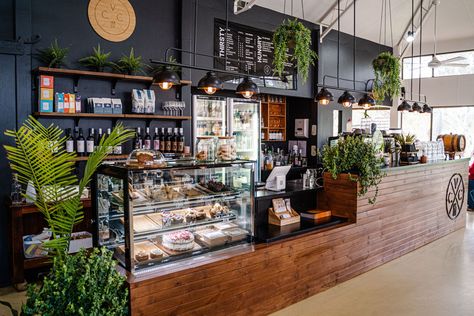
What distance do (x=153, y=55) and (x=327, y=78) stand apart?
405cm

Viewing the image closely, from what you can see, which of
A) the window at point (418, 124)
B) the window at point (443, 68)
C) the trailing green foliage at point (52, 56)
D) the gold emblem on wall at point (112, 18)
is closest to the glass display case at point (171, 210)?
the trailing green foliage at point (52, 56)

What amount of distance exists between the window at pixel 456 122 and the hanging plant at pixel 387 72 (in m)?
5.15

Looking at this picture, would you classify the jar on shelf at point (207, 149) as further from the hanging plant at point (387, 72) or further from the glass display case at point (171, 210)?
the hanging plant at point (387, 72)

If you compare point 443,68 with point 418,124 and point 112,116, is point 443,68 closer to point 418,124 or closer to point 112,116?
point 418,124

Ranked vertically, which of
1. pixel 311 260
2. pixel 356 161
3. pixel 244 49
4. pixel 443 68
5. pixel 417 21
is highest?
pixel 417 21

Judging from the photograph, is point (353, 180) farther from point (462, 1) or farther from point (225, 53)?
point (462, 1)

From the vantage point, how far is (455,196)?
6.81 meters

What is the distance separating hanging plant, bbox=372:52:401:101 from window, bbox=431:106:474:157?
5.15 meters

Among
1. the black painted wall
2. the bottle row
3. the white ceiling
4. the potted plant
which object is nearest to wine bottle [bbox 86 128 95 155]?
the bottle row

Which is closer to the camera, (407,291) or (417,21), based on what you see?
(407,291)

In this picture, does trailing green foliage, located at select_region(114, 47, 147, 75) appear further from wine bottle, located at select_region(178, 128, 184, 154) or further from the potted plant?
the potted plant

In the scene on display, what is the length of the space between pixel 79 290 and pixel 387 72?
5146 millimetres

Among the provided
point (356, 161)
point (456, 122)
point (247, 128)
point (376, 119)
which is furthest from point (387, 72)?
point (456, 122)

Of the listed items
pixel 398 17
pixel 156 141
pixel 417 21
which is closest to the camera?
pixel 156 141
